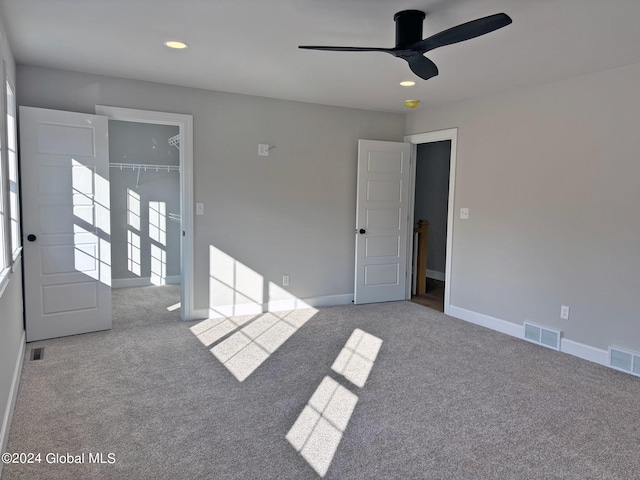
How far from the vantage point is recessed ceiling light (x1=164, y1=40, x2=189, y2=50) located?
3.13 meters

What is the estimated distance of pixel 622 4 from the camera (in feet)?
7.86

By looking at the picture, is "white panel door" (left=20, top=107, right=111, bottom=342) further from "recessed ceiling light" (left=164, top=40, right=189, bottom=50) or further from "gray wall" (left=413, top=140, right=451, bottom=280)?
"gray wall" (left=413, top=140, right=451, bottom=280)

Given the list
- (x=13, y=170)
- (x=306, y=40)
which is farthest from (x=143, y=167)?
(x=306, y=40)

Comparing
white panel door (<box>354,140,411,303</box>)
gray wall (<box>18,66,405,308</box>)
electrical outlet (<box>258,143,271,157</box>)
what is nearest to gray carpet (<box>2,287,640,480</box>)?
gray wall (<box>18,66,405,308</box>)

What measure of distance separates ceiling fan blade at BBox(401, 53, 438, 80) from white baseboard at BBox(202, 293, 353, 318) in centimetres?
310

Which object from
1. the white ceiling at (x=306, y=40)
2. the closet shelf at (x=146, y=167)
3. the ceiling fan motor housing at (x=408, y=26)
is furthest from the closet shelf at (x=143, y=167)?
the ceiling fan motor housing at (x=408, y=26)

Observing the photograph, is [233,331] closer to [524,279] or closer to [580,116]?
[524,279]

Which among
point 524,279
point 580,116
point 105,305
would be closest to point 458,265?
point 524,279

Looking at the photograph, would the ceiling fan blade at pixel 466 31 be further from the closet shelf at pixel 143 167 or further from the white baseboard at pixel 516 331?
the closet shelf at pixel 143 167

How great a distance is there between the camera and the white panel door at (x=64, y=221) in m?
3.78

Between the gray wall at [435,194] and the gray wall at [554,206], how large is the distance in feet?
7.38

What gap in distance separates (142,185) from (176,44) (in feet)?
11.5

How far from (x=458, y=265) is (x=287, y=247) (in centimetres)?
199

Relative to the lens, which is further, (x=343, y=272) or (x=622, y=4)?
(x=343, y=272)
